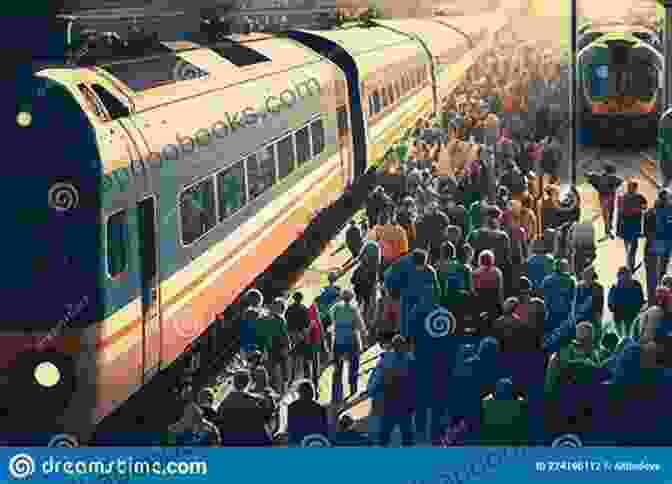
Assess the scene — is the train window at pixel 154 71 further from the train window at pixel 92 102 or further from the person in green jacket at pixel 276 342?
the person in green jacket at pixel 276 342

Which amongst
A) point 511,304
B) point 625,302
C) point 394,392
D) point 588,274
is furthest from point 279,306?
point 625,302

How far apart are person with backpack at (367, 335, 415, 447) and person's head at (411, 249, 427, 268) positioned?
310 millimetres

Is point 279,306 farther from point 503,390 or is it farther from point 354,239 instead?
point 503,390

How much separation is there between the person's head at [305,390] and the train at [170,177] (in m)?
0.38

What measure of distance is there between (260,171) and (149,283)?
74cm

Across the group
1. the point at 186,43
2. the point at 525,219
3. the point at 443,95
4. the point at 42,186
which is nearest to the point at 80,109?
the point at 42,186

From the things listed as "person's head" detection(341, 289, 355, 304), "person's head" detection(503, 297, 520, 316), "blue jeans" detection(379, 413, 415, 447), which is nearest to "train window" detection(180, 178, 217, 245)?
"person's head" detection(341, 289, 355, 304)

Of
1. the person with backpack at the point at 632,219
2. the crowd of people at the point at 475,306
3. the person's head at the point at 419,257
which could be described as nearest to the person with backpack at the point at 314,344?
the crowd of people at the point at 475,306

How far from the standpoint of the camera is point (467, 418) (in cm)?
482

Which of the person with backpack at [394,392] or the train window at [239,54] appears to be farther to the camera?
the train window at [239,54]

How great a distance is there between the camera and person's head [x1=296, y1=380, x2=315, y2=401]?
4.79m

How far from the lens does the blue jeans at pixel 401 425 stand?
4848 millimetres

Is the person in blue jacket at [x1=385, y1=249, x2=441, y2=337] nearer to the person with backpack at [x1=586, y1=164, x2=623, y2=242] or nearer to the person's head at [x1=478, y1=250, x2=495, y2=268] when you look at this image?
the person's head at [x1=478, y1=250, x2=495, y2=268]

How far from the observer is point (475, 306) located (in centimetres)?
484
